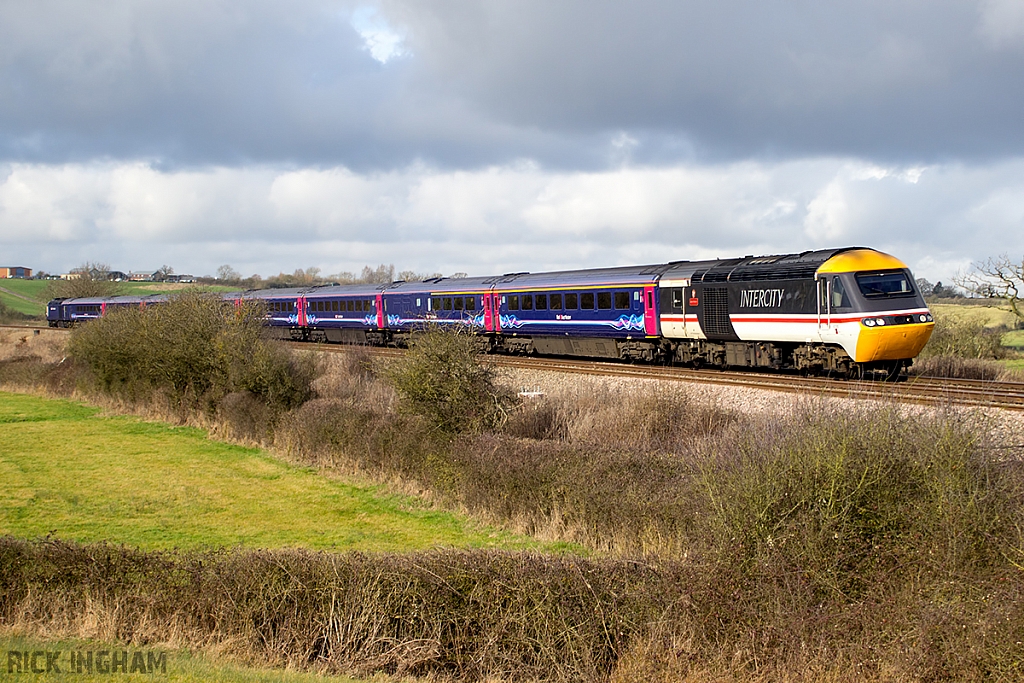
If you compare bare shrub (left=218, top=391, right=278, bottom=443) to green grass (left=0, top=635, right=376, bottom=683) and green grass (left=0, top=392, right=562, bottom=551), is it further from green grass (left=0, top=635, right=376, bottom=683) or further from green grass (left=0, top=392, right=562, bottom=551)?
green grass (left=0, top=635, right=376, bottom=683)

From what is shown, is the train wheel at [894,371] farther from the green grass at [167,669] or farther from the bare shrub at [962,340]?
the green grass at [167,669]

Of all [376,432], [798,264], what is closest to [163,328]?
[376,432]

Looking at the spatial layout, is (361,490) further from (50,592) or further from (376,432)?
(50,592)

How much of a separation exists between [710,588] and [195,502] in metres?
13.7

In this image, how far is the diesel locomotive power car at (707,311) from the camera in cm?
2209

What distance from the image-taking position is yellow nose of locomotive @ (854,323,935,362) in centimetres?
2169

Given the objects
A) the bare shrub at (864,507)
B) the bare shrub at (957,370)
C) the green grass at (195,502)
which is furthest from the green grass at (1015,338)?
the bare shrub at (864,507)

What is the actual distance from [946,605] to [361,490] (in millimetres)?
13893

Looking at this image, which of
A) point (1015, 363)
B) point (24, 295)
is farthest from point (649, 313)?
point (24, 295)

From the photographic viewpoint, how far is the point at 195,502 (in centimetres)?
1977

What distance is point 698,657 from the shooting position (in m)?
9.32

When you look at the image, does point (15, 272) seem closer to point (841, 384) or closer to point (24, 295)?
point (24, 295)

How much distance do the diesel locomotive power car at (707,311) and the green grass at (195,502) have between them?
505 cm

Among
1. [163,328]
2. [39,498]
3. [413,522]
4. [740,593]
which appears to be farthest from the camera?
[163,328]
